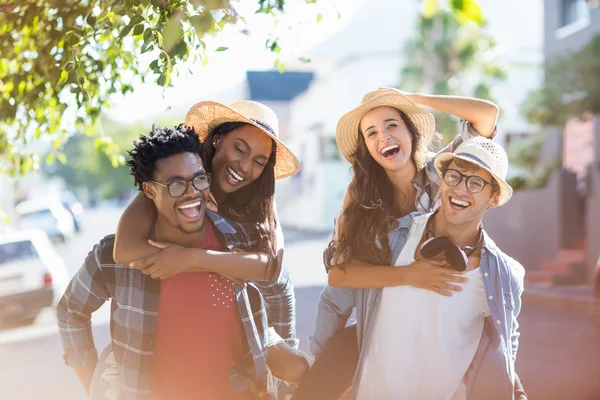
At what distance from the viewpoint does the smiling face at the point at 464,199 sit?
3389mm

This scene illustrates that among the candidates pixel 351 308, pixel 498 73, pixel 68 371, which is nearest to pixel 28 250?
pixel 68 371

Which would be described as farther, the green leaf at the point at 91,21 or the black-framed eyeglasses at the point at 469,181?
the green leaf at the point at 91,21

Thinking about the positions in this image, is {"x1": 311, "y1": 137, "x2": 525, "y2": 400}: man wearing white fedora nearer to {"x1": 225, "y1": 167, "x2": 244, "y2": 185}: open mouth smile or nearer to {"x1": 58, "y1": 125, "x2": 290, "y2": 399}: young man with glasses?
{"x1": 58, "y1": 125, "x2": 290, "y2": 399}: young man with glasses

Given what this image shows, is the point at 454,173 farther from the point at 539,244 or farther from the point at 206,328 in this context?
the point at 539,244

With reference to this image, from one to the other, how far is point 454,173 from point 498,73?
26.0m

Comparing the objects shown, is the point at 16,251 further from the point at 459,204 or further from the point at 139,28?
the point at 459,204

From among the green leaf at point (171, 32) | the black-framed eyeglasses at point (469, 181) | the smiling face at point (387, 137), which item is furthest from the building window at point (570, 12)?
the green leaf at point (171, 32)

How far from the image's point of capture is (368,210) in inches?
146

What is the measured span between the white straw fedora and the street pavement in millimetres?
3926

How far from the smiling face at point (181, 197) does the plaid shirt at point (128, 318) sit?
208 millimetres

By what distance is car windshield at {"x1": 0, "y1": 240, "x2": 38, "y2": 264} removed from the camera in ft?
39.8

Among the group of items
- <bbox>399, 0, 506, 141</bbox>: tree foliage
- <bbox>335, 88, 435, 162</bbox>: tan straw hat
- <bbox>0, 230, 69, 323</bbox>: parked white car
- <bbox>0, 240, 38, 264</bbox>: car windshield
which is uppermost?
<bbox>399, 0, 506, 141</bbox>: tree foliage

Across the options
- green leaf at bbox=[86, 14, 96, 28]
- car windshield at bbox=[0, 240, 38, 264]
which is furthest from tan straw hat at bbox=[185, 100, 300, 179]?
car windshield at bbox=[0, 240, 38, 264]

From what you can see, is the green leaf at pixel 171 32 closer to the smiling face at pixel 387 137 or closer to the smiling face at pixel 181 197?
the smiling face at pixel 181 197
